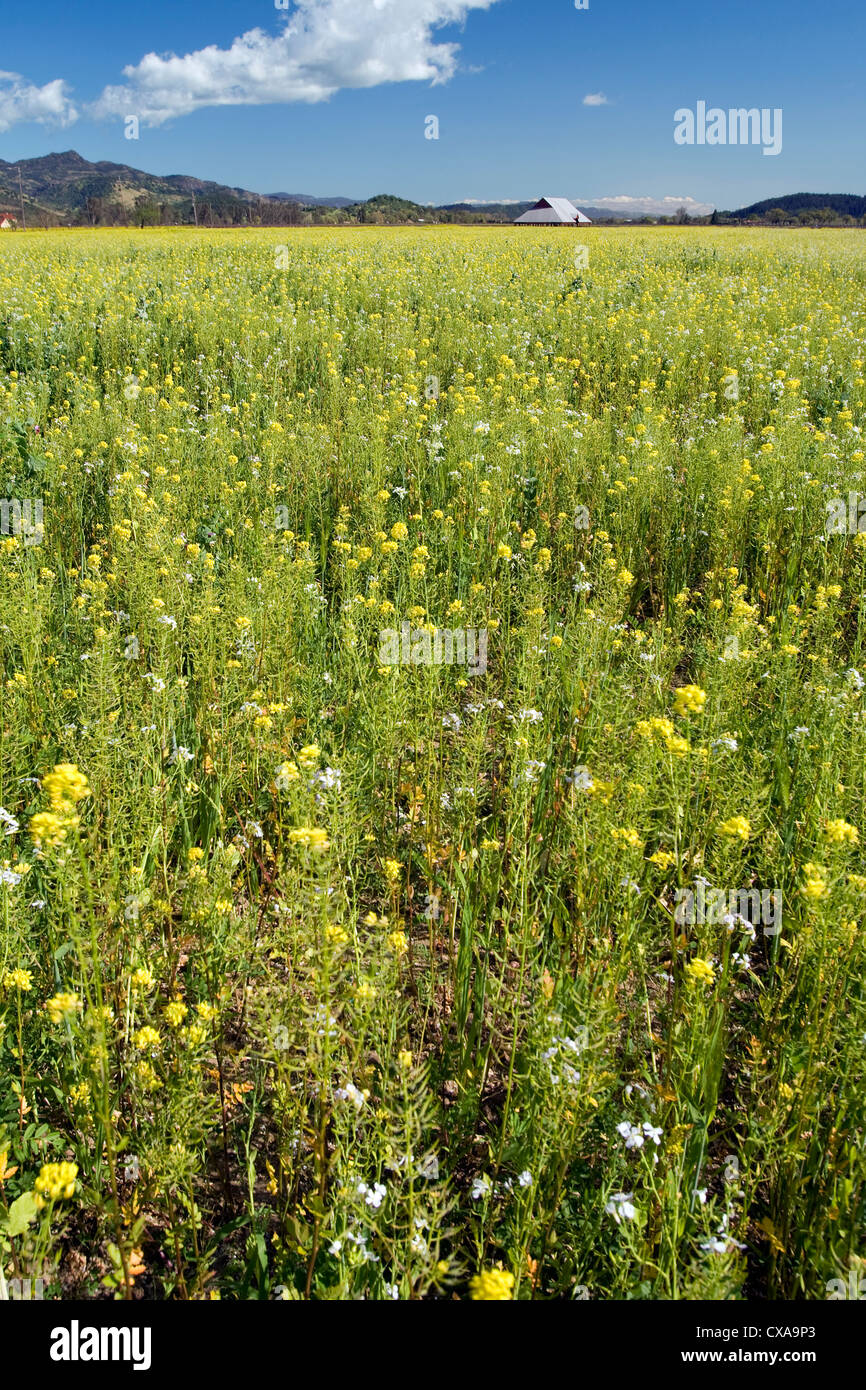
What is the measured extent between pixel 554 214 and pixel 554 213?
184 mm

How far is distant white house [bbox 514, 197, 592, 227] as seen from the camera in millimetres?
47031

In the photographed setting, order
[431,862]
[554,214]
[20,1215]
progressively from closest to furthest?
1. [20,1215]
2. [431,862]
3. [554,214]

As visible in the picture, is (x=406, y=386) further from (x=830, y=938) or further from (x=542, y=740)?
(x=830, y=938)

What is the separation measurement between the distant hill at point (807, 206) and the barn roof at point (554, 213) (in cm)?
1585

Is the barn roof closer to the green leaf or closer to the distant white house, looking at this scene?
the distant white house

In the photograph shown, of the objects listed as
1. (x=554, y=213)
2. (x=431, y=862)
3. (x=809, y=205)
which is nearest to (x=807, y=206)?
(x=809, y=205)

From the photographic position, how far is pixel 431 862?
3221 mm

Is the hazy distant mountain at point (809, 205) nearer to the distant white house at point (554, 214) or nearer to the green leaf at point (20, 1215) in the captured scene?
the distant white house at point (554, 214)

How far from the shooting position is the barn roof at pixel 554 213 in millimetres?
47625

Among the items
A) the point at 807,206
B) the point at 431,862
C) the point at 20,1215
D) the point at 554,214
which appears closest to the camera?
the point at 20,1215

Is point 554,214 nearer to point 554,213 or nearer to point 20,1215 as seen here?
point 554,213

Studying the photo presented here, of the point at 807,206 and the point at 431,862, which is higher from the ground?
the point at 807,206

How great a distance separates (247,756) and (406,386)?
6.21 metres
